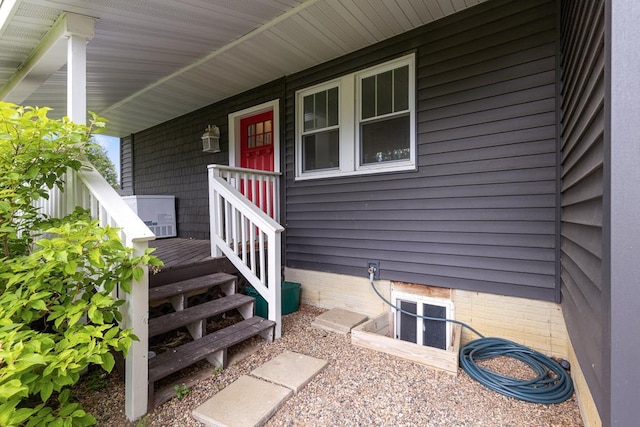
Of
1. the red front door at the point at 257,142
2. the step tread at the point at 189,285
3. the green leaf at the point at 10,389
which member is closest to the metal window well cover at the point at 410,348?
the step tread at the point at 189,285

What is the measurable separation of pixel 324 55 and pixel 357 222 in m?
2.05

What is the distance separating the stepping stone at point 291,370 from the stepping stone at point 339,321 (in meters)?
0.63

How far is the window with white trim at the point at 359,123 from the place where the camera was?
10.7ft

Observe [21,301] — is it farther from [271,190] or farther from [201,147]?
[201,147]

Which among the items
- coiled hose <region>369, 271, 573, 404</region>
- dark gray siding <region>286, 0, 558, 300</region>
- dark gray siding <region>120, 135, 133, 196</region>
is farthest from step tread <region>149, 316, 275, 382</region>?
dark gray siding <region>120, 135, 133, 196</region>

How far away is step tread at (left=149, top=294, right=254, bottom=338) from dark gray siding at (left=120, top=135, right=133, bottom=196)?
5.71m

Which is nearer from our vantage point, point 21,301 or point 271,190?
point 21,301

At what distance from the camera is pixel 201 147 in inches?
217

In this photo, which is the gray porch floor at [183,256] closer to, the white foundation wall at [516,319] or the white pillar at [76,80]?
the white pillar at [76,80]

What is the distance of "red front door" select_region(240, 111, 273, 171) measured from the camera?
4609 millimetres

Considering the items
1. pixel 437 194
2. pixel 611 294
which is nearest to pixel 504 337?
pixel 437 194

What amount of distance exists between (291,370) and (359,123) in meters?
2.68

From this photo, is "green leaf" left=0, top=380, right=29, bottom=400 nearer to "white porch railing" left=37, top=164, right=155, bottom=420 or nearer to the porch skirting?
"white porch railing" left=37, top=164, right=155, bottom=420

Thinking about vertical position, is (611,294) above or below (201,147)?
below
